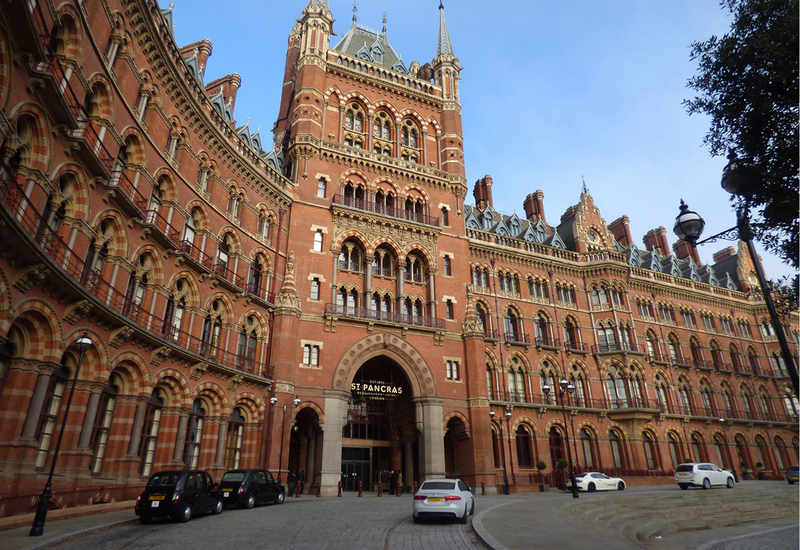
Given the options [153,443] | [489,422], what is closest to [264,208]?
[153,443]

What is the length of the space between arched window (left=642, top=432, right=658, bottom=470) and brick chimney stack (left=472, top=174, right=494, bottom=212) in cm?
2538

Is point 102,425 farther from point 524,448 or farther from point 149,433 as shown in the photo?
point 524,448

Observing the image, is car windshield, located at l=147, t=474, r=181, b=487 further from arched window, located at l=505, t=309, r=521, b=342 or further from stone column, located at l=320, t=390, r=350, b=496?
arched window, located at l=505, t=309, r=521, b=342

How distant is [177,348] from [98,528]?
385 inches

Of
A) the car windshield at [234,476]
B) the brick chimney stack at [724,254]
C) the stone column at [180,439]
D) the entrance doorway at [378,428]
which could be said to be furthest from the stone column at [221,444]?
the brick chimney stack at [724,254]

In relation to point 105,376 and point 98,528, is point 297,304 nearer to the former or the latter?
point 105,376

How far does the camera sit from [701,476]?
98.8 ft

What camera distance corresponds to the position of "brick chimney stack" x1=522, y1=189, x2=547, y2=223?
52875 mm

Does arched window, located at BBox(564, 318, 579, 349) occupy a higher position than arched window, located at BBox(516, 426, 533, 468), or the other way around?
arched window, located at BBox(564, 318, 579, 349)

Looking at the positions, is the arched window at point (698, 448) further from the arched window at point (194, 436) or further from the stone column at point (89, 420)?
the stone column at point (89, 420)

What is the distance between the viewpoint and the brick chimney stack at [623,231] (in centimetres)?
5599

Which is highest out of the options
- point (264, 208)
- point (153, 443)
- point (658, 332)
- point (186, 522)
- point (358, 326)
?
point (264, 208)

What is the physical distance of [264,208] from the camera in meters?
32.8

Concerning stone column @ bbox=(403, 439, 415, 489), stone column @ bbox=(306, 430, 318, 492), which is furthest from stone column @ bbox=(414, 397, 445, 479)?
stone column @ bbox=(306, 430, 318, 492)
